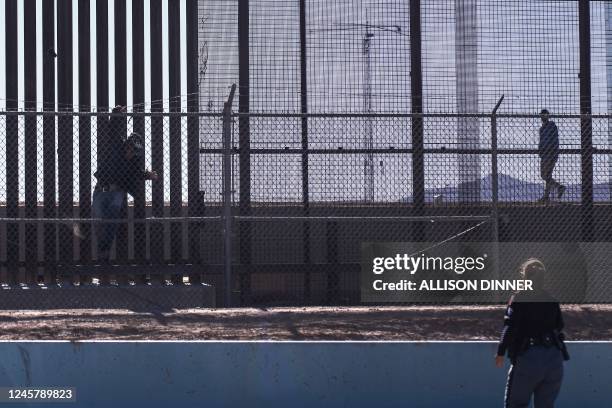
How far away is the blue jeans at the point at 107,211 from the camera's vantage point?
35.7 ft

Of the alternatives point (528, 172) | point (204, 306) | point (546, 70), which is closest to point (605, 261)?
point (528, 172)

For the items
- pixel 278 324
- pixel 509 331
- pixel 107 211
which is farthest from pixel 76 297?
pixel 509 331

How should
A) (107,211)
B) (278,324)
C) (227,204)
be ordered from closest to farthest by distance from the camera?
(278,324) → (227,204) → (107,211)

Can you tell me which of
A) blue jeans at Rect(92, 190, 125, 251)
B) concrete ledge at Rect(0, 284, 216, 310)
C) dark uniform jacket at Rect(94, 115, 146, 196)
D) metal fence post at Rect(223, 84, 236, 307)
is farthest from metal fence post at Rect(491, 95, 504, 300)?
blue jeans at Rect(92, 190, 125, 251)

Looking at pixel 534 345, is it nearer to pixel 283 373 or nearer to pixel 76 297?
pixel 283 373

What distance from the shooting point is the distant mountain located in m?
11.3

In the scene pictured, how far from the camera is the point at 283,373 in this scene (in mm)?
8516

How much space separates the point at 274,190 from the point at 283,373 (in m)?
3.13

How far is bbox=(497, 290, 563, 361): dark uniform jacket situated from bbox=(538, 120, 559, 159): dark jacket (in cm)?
406

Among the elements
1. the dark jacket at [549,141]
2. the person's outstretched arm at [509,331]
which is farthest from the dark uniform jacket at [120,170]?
the person's outstretched arm at [509,331]

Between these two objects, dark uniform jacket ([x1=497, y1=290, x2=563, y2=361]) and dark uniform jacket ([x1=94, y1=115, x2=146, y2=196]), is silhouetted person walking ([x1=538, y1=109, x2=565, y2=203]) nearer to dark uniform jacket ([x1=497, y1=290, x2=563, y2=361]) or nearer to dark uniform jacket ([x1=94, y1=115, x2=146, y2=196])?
dark uniform jacket ([x1=497, y1=290, x2=563, y2=361])

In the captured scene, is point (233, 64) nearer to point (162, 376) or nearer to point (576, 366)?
point (162, 376)

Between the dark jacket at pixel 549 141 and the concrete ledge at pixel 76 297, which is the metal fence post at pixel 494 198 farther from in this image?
the concrete ledge at pixel 76 297

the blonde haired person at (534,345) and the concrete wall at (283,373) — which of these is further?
A: the concrete wall at (283,373)
